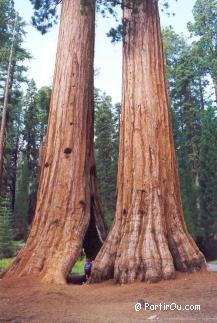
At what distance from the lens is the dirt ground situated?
14.1ft

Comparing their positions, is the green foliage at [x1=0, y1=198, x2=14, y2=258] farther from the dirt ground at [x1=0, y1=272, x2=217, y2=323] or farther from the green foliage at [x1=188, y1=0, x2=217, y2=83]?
the green foliage at [x1=188, y1=0, x2=217, y2=83]

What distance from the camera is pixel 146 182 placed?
7547mm

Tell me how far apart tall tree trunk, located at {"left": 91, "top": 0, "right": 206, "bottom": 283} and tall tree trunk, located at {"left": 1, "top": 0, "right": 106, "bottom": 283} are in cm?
82

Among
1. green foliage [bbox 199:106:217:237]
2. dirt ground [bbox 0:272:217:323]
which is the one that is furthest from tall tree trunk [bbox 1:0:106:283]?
green foliage [bbox 199:106:217:237]

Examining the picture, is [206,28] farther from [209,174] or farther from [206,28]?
[209,174]

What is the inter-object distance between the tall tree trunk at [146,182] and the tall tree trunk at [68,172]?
2.70ft

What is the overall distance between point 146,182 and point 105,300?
2814mm

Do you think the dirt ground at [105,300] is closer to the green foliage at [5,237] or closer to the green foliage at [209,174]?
the green foliage at [5,237]

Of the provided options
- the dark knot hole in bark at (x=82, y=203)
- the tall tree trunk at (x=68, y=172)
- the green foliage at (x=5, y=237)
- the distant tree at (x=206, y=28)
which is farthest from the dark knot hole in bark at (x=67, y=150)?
the distant tree at (x=206, y=28)

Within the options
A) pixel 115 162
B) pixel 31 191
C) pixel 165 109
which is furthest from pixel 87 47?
pixel 31 191

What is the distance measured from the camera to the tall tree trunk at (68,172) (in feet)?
24.1

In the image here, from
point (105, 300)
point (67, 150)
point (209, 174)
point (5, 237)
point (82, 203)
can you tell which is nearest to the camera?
point (105, 300)

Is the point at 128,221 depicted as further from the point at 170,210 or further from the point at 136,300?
the point at 136,300

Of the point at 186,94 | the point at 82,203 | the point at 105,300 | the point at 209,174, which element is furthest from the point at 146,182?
the point at 186,94
